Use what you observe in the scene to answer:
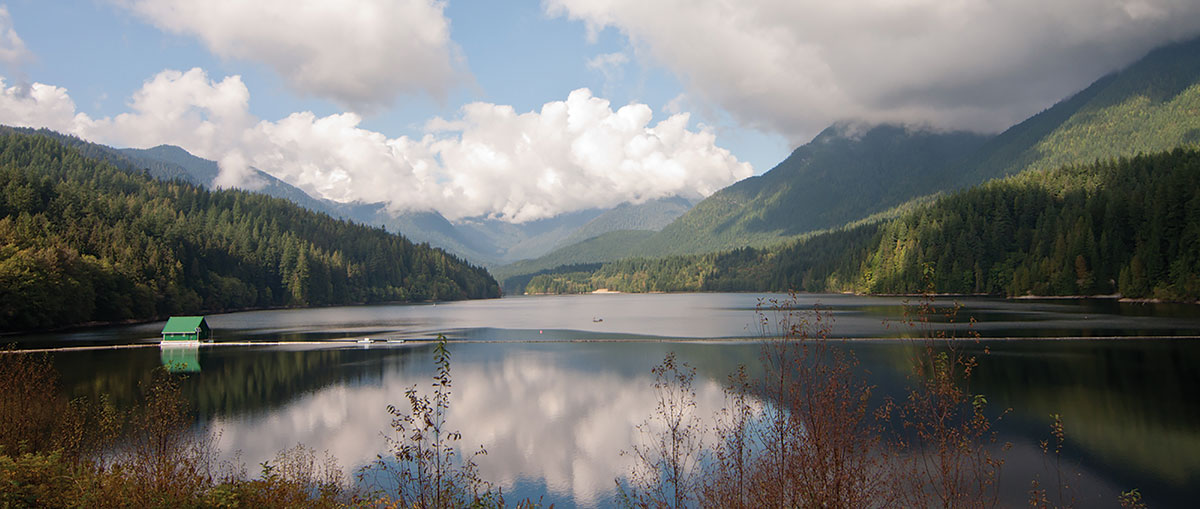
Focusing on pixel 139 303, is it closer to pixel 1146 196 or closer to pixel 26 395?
pixel 26 395

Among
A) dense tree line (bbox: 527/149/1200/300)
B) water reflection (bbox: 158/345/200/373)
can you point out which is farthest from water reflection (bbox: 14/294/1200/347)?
water reflection (bbox: 158/345/200/373)

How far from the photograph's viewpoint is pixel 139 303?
9775cm

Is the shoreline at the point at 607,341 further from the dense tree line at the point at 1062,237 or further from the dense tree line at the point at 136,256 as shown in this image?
the dense tree line at the point at 1062,237

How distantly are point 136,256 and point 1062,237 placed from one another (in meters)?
143

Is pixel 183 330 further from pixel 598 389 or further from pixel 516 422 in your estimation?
pixel 516 422

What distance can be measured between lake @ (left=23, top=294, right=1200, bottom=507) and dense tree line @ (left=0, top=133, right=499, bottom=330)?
908 centimetres

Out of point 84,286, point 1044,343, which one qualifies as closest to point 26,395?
point 1044,343

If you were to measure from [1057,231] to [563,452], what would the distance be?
11673 centimetres

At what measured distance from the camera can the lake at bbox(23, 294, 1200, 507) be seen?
22609 millimetres

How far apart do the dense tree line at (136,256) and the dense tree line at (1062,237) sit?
122 m

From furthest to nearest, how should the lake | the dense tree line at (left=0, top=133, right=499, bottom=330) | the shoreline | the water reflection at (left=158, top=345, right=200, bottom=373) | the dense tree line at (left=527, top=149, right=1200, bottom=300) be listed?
the dense tree line at (left=527, top=149, right=1200, bottom=300), the dense tree line at (left=0, top=133, right=499, bottom=330), the shoreline, the water reflection at (left=158, top=345, right=200, bottom=373), the lake

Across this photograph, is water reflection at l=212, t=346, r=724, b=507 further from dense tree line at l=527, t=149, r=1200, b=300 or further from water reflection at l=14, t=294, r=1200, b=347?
dense tree line at l=527, t=149, r=1200, b=300

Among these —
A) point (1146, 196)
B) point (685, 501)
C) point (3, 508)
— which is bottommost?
point (685, 501)

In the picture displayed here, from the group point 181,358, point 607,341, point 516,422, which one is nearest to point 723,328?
point 607,341
